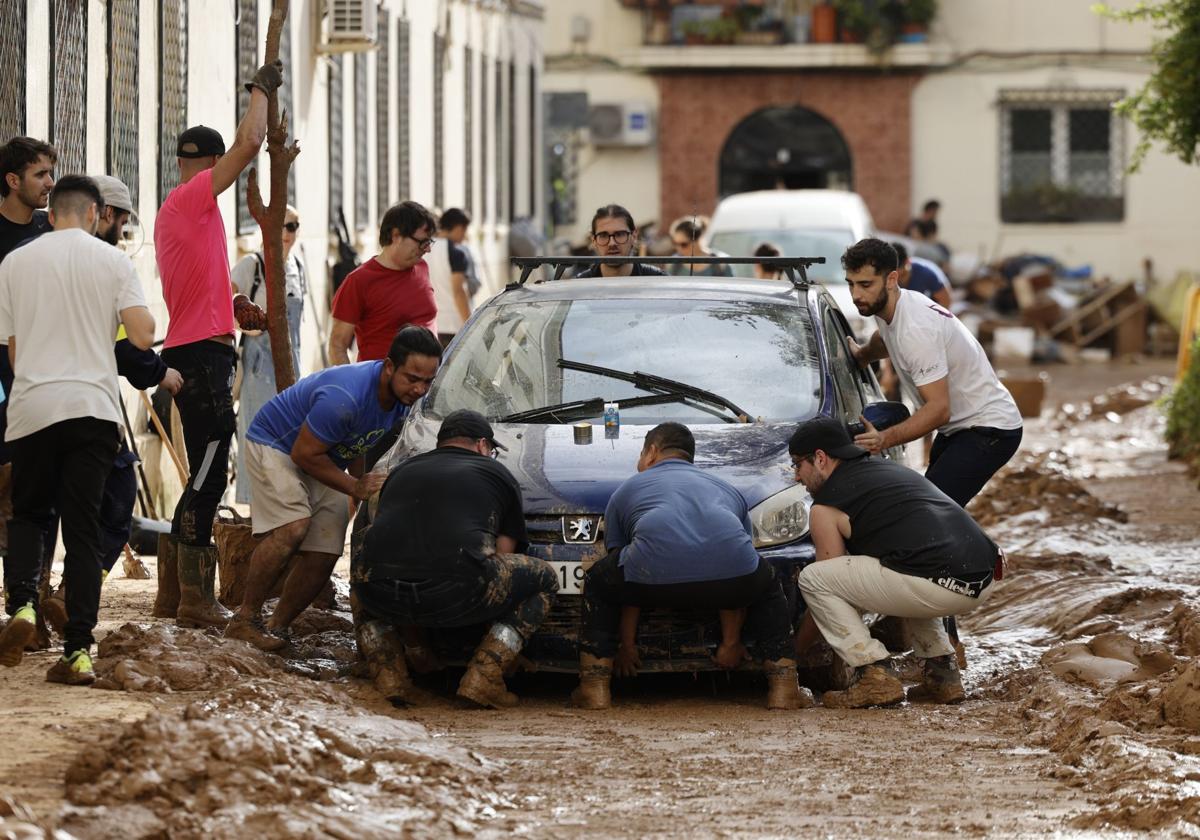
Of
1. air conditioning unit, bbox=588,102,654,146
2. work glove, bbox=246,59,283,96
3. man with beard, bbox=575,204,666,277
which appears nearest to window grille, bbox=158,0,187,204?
man with beard, bbox=575,204,666,277

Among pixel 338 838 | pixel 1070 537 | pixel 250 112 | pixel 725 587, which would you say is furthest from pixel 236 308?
pixel 1070 537

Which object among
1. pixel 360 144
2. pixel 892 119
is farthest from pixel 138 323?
pixel 892 119

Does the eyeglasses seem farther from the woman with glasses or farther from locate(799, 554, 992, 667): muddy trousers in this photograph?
locate(799, 554, 992, 667): muddy trousers

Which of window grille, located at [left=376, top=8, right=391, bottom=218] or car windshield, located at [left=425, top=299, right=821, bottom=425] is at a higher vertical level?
window grille, located at [left=376, top=8, right=391, bottom=218]

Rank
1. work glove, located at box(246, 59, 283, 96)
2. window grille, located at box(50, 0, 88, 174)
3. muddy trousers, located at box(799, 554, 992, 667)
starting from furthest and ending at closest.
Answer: window grille, located at box(50, 0, 88, 174) < work glove, located at box(246, 59, 283, 96) < muddy trousers, located at box(799, 554, 992, 667)

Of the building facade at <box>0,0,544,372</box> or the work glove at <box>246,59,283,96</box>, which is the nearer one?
the work glove at <box>246,59,283,96</box>

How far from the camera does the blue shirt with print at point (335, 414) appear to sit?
27.0ft

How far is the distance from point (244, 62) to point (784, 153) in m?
21.7

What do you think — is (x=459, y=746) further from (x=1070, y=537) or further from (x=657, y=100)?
(x=657, y=100)

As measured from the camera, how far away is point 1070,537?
41.5 ft

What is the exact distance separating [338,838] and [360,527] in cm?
268

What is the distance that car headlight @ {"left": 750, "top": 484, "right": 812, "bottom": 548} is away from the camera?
7.73 metres

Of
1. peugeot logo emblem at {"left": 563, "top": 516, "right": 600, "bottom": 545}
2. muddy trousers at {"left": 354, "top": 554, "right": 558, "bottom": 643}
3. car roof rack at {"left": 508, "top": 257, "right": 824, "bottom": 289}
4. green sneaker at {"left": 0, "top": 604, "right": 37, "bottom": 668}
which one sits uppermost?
car roof rack at {"left": 508, "top": 257, "right": 824, "bottom": 289}

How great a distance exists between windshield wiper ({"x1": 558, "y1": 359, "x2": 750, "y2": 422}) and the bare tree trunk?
1710 millimetres
